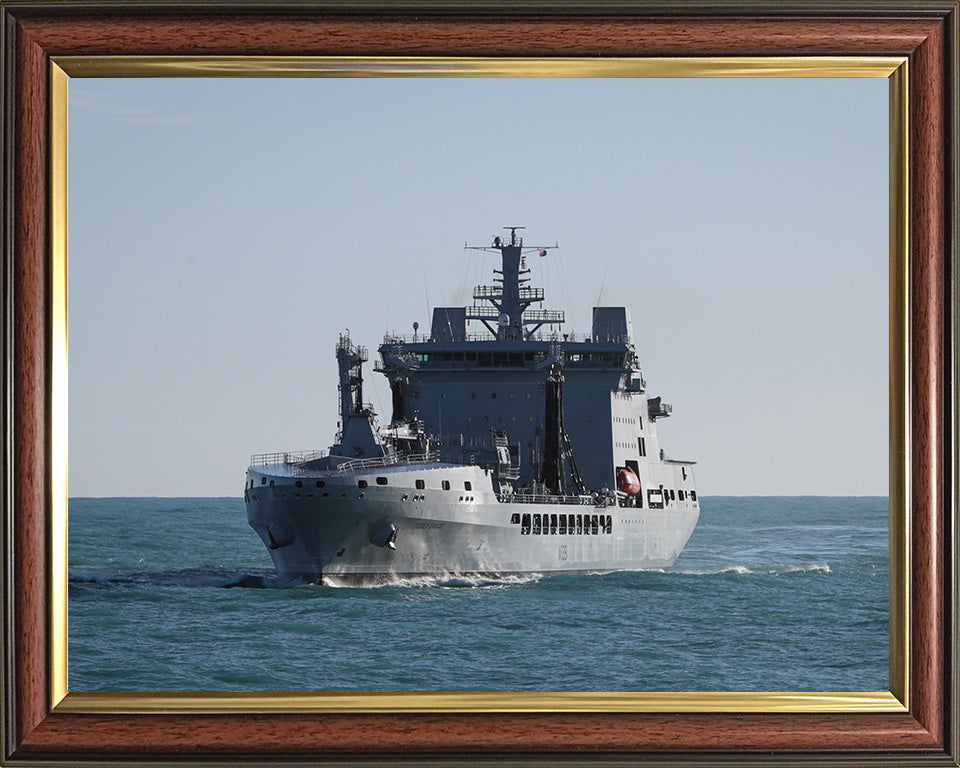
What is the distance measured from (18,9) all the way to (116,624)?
4.07 m

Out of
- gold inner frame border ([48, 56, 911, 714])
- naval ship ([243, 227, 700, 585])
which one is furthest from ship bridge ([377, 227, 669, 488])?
gold inner frame border ([48, 56, 911, 714])

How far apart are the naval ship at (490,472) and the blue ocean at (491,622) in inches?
34.3

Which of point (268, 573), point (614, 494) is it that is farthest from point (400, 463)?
point (614, 494)

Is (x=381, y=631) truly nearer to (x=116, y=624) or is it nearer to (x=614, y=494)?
(x=116, y=624)

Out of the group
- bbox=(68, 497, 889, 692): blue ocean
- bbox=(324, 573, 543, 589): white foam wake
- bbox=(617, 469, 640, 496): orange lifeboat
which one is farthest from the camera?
bbox=(617, 469, 640, 496): orange lifeboat

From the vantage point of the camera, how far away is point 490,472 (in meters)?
29.6

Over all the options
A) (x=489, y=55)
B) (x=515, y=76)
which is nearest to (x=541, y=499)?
(x=515, y=76)

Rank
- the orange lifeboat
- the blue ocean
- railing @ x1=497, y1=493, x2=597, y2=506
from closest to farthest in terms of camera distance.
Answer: the blue ocean, railing @ x1=497, y1=493, x2=597, y2=506, the orange lifeboat

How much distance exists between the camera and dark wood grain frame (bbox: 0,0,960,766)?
6863mm

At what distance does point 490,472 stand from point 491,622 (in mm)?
11220

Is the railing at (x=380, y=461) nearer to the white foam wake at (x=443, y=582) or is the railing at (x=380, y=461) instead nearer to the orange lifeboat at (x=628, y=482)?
the white foam wake at (x=443, y=582)

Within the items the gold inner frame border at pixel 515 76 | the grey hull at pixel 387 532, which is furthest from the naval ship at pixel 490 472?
the gold inner frame border at pixel 515 76

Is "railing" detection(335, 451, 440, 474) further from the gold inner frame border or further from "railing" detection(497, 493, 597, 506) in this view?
the gold inner frame border

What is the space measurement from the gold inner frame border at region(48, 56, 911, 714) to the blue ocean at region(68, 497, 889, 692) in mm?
181
